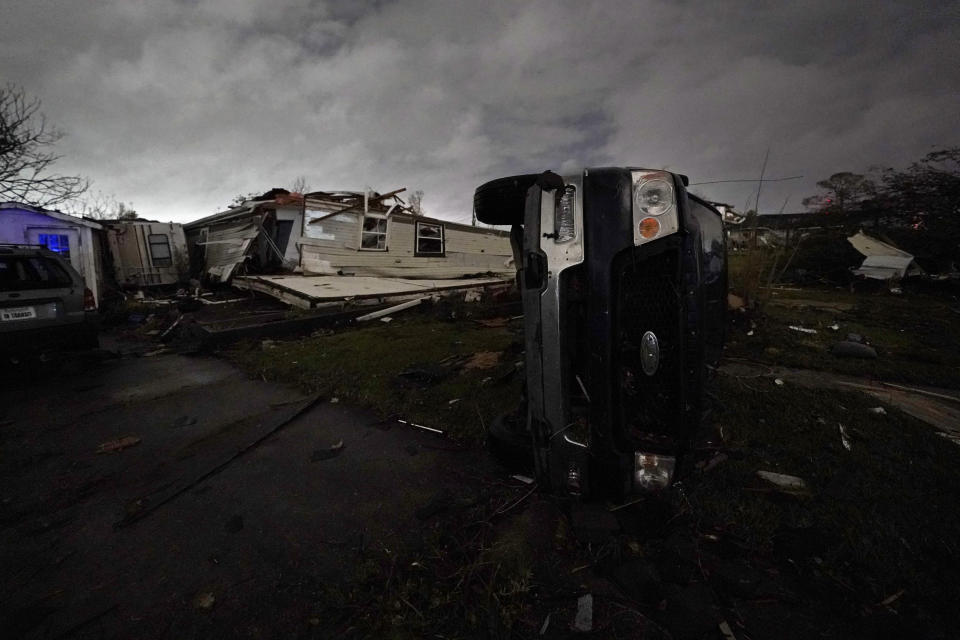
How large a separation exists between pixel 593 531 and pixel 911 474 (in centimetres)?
212

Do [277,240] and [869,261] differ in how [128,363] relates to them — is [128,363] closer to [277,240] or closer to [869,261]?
[277,240]

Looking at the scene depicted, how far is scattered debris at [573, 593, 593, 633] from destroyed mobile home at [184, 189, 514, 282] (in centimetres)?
1201

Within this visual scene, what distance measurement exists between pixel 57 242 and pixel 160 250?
3056mm

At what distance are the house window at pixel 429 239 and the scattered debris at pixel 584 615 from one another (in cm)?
1340

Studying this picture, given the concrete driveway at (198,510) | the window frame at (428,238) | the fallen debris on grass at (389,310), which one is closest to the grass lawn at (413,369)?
the concrete driveway at (198,510)

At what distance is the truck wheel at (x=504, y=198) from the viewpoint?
6.62 ft

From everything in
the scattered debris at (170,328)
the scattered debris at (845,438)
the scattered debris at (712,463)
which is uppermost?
the scattered debris at (170,328)

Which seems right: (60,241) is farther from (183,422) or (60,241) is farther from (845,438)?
(845,438)

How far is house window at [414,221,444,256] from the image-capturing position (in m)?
14.1

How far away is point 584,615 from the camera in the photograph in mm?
1421

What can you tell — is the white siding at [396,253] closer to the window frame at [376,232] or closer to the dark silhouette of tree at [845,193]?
the window frame at [376,232]

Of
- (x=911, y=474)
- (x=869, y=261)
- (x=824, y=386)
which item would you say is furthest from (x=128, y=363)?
(x=869, y=261)

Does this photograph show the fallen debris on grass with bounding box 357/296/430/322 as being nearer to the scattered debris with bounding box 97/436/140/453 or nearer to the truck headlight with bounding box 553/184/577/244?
the scattered debris with bounding box 97/436/140/453

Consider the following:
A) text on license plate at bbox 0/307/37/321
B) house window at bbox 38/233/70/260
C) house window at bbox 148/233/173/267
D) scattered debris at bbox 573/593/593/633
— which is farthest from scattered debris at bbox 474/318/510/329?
house window at bbox 148/233/173/267
